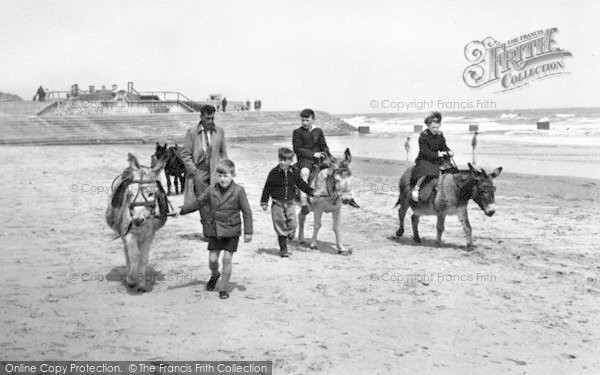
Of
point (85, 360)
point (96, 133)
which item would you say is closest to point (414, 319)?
A: point (85, 360)

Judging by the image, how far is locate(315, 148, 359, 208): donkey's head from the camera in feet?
29.9

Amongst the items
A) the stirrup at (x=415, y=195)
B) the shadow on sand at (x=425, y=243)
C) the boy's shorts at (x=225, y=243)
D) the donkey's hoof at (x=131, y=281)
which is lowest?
the shadow on sand at (x=425, y=243)

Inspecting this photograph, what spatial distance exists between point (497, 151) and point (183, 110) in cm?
2784

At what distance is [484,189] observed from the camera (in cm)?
961

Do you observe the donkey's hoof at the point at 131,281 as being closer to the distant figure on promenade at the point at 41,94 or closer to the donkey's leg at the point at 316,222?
the donkey's leg at the point at 316,222

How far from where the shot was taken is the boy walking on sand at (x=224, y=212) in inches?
277

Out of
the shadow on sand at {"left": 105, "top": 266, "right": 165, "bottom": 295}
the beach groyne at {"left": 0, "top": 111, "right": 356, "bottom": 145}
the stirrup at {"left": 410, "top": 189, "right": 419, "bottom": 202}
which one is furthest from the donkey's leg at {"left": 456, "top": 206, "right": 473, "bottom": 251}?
the beach groyne at {"left": 0, "top": 111, "right": 356, "bottom": 145}

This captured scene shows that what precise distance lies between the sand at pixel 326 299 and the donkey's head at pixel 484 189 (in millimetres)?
781

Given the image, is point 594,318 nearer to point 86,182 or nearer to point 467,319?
point 467,319

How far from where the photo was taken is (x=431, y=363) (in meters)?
5.41

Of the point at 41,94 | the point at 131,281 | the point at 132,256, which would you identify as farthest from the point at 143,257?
the point at 41,94

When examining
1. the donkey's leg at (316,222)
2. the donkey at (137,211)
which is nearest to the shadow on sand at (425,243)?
the donkey's leg at (316,222)

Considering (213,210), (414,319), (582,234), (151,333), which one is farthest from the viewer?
(582,234)

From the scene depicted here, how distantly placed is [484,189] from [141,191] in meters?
5.48
